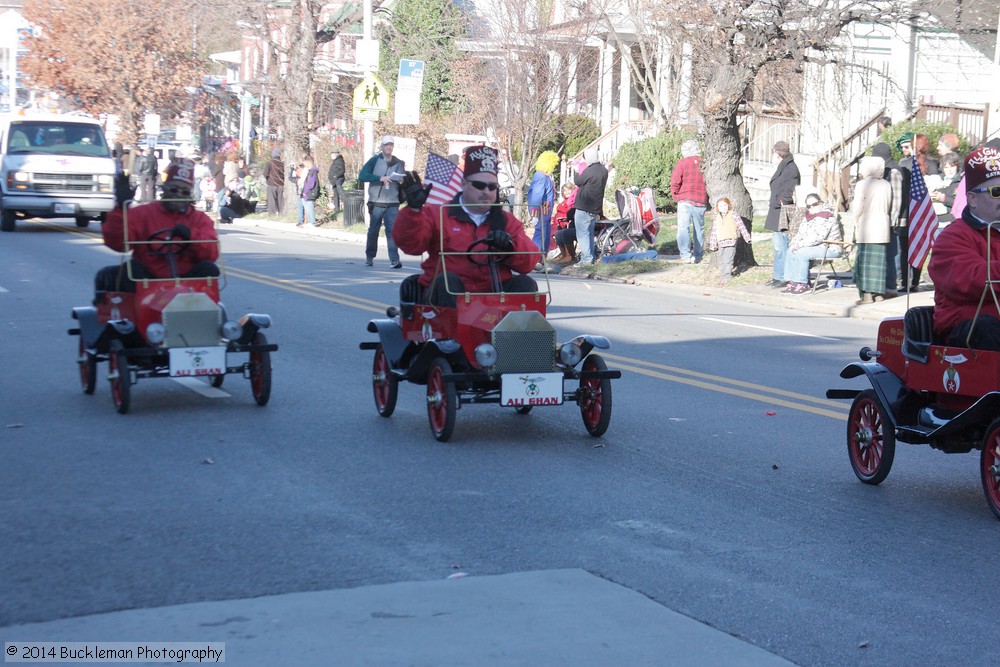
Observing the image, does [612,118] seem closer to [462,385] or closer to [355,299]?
[355,299]

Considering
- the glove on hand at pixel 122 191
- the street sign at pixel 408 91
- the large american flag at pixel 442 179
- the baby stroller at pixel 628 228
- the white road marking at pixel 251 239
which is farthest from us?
the street sign at pixel 408 91

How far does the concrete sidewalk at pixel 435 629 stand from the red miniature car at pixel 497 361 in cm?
317

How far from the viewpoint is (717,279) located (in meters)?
21.6

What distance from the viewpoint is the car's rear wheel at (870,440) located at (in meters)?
7.74

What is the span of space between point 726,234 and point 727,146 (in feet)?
7.28

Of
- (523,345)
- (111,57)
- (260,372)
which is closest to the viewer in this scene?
(523,345)

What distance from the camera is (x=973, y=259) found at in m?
7.25

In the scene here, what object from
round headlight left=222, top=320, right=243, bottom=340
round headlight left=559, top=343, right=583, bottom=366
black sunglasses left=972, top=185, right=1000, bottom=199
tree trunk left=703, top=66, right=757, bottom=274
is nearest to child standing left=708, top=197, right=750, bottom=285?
tree trunk left=703, top=66, right=757, bottom=274

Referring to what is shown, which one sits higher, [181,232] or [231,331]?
[181,232]

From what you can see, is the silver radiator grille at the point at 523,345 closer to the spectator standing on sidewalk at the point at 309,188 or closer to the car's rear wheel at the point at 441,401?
the car's rear wheel at the point at 441,401

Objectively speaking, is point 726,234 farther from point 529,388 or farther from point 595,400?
point 529,388

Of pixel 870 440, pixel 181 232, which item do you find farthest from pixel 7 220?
pixel 870 440

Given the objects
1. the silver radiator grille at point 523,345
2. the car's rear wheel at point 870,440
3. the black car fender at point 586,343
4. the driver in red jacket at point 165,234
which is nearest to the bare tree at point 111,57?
the driver in red jacket at point 165,234

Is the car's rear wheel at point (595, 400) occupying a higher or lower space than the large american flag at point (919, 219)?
lower
